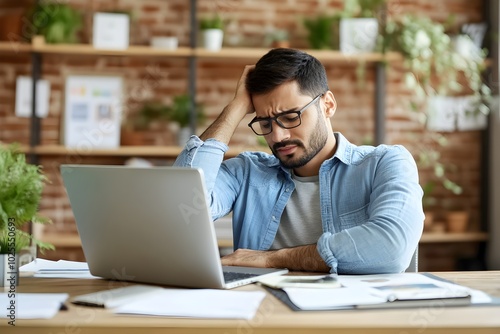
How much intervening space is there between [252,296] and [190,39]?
2919mm

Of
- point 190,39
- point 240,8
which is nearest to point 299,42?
point 240,8

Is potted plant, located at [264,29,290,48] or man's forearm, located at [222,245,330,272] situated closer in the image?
man's forearm, located at [222,245,330,272]

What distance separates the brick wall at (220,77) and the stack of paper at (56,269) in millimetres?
2273

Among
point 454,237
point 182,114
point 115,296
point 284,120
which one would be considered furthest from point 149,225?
point 454,237

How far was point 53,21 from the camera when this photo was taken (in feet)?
13.1

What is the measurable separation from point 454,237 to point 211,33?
1.82 meters

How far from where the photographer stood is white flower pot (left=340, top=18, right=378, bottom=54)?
412 centimetres

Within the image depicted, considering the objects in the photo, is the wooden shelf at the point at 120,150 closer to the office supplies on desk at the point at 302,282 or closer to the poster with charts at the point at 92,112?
the poster with charts at the point at 92,112

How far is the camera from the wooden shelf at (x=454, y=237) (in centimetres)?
416

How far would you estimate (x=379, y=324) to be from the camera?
1210mm

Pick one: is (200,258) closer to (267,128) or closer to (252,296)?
(252,296)

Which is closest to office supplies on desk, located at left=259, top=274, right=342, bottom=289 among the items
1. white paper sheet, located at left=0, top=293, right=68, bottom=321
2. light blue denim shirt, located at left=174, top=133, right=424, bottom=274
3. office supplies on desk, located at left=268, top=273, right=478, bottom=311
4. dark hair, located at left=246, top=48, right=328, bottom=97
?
office supplies on desk, located at left=268, top=273, right=478, bottom=311

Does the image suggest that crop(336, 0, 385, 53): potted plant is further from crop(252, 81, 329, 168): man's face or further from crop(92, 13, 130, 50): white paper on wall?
crop(252, 81, 329, 168): man's face

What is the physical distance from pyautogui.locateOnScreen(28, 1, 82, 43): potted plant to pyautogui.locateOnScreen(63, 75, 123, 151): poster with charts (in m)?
0.27
